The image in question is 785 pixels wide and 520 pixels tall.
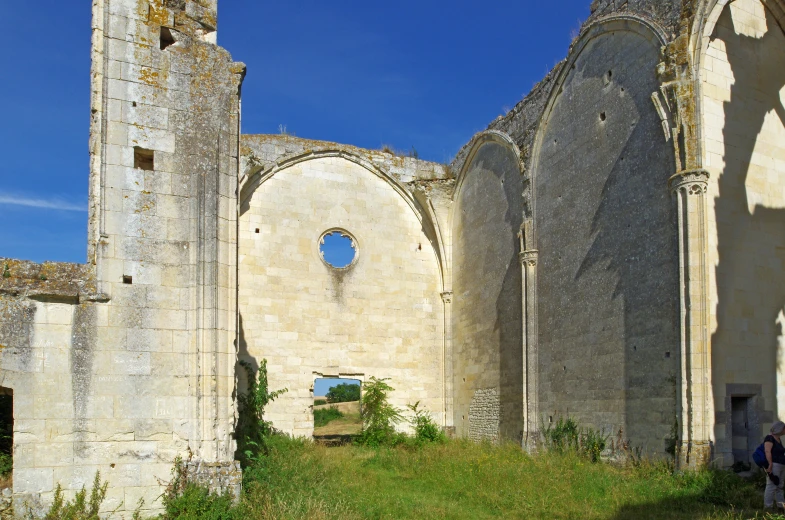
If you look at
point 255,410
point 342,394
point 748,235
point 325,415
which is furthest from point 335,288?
point 342,394

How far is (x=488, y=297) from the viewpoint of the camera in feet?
48.3

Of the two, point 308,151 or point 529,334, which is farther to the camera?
point 308,151

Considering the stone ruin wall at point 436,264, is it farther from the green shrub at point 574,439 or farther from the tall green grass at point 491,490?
the tall green grass at point 491,490

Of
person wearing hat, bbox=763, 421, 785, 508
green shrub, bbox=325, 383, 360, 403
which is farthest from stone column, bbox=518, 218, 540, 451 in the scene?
green shrub, bbox=325, 383, 360, 403

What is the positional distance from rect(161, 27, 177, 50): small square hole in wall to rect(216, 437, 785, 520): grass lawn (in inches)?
192

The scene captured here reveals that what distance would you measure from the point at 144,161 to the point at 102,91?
0.82m

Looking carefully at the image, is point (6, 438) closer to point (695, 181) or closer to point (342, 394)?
point (695, 181)

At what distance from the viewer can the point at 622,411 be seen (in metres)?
10.3

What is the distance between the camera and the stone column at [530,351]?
12.5 meters

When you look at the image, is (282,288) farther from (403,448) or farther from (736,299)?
(736,299)

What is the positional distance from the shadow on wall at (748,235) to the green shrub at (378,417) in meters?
7.36

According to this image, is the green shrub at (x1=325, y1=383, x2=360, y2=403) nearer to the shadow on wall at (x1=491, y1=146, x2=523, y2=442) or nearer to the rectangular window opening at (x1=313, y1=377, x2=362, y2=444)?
the rectangular window opening at (x1=313, y1=377, x2=362, y2=444)

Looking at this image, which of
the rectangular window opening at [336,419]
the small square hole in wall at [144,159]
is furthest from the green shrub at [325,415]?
the small square hole in wall at [144,159]

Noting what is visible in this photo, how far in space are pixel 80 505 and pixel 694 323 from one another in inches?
284
